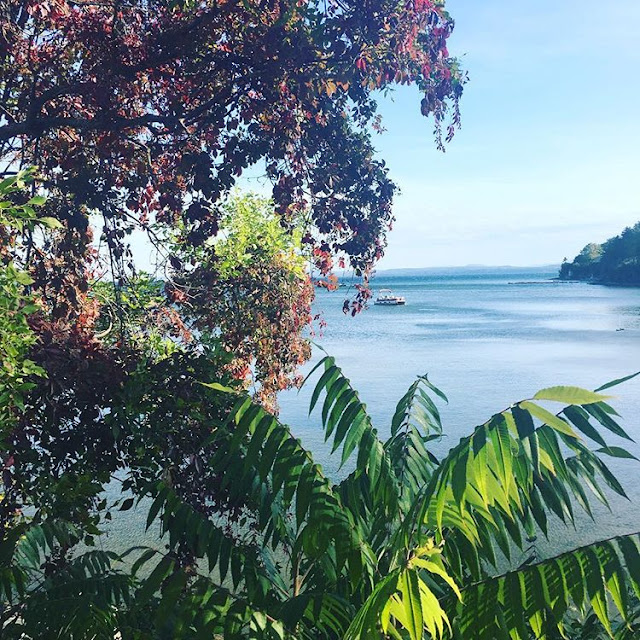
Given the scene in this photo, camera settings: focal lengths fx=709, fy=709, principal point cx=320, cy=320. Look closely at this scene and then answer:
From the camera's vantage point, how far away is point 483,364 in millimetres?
43906

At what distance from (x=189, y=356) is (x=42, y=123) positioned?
2897 mm

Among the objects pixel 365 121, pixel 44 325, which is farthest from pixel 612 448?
pixel 365 121

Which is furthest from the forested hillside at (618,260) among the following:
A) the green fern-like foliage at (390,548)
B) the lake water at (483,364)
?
the green fern-like foliage at (390,548)

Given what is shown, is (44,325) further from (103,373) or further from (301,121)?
(301,121)

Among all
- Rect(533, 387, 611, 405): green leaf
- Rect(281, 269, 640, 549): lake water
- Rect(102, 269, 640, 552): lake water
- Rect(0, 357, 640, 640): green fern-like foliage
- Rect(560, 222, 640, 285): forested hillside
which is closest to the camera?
Rect(533, 387, 611, 405): green leaf

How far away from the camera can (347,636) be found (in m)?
2.84

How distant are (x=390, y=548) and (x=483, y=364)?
41.1 m

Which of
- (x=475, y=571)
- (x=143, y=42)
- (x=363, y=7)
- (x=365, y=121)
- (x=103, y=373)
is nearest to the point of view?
(x=475, y=571)

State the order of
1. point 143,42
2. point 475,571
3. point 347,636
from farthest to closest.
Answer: point 143,42 < point 475,571 < point 347,636

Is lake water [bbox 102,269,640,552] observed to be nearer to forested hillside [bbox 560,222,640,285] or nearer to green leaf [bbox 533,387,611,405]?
green leaf [bbox 533,387,611,405]

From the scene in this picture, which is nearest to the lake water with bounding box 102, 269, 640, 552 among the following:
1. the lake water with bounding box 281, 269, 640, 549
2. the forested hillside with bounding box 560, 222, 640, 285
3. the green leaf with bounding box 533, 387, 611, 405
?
the lake water with bounding box 281, 269, 640, 549

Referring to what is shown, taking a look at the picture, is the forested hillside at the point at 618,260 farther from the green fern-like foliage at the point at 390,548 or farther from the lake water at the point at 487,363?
the green fern-like foliage at the point at 390,548

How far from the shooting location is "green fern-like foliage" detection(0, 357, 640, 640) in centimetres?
282

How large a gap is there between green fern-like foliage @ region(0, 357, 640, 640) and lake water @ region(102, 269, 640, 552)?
3.90 m
